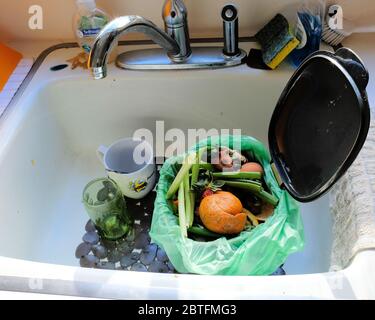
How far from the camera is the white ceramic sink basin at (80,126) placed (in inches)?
26.6

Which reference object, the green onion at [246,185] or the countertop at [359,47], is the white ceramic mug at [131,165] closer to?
the green onion at [246,185]

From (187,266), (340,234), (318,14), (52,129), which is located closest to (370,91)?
(318,14)

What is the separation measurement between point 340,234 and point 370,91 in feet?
0.95

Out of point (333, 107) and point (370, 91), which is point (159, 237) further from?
point (370, 91)

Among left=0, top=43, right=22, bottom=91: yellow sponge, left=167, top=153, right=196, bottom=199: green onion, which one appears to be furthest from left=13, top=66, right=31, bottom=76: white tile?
left=167, top=153, right=196, bottom=199: green onion

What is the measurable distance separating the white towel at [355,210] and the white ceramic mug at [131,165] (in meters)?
0.36

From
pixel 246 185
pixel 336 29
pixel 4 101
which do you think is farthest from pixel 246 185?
pixel 4 101

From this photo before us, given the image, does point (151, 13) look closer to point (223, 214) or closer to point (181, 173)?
point (181, 173)

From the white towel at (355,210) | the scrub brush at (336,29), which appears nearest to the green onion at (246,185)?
the white towel at (355,210)

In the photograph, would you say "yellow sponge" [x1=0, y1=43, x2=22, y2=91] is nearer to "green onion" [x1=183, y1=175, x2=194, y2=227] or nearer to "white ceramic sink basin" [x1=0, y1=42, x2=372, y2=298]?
"white ceramic sink basin" [x1=0, y1=42, x2=372, y2=298]

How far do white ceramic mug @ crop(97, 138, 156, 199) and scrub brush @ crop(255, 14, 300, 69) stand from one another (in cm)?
31

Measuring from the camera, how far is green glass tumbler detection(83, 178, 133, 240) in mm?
703
